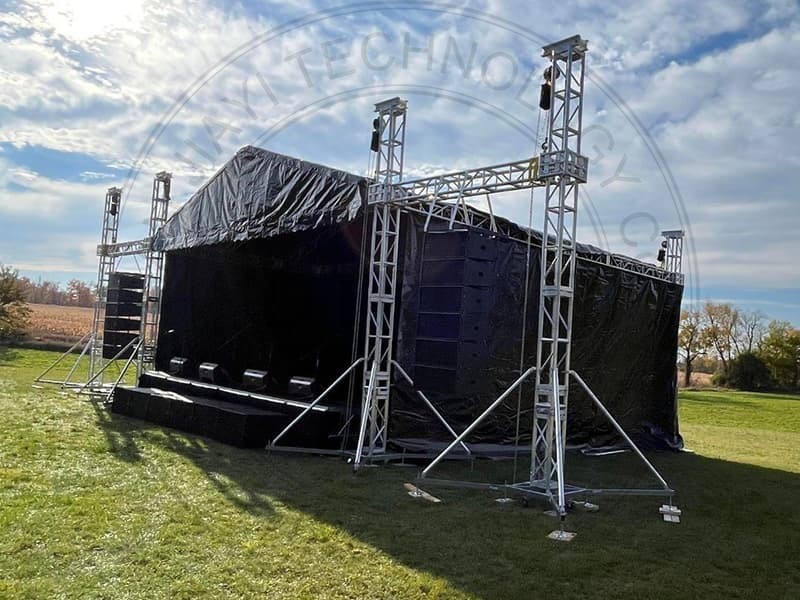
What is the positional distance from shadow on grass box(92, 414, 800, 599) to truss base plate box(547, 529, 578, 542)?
0.19 ft

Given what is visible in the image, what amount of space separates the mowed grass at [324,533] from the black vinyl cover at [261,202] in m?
2.80

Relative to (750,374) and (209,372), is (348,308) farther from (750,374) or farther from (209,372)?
(750,374)

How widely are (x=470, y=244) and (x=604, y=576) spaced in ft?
14.1

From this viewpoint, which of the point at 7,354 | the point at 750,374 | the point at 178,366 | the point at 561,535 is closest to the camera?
the point at 561,535

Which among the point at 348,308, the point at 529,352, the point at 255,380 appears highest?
the point at 348,308

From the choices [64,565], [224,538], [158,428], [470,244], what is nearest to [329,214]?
[470,244]

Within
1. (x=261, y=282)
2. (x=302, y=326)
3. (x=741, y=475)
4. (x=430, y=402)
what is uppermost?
(x=261, y=282)

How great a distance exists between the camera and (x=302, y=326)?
9.66m

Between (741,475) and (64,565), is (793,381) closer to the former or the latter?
(741,475)

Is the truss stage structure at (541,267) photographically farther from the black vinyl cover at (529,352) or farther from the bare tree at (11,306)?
the bare tree at (11,306)

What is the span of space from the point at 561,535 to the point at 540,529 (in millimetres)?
203

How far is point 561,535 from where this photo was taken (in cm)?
420

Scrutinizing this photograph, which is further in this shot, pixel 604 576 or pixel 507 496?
pixel 507 496

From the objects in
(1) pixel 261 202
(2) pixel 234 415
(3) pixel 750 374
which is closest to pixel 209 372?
(1) pixel 261 202
